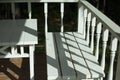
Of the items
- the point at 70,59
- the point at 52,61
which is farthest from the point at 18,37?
the point at 70,59

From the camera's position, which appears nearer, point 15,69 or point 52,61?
point 52,61

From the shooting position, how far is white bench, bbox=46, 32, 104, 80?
2.43 metres

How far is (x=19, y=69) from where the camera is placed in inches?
142

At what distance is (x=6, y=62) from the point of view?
12.6 ft

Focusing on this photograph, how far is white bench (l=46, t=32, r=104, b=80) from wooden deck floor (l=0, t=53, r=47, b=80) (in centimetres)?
53

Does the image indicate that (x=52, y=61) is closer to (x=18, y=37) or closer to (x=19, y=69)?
(x=18, y=37)

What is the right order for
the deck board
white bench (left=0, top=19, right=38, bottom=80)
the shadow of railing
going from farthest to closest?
1. the shadow of railing
2. white bench (left=0, top=19, right=38, bottom=80)
3. the deck board

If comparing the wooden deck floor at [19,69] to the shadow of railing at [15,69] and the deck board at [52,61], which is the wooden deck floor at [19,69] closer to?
the shadow of railing at [15,69]

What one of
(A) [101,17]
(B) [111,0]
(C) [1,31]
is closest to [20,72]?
(C) [1,31]

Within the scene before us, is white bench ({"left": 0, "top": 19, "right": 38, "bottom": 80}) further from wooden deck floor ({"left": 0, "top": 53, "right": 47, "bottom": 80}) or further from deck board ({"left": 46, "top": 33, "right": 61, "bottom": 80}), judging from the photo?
wooden deck floor ({"left": 0, "top": 53, "right": 47, "bottom": 80})

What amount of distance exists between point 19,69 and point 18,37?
3.34 feet

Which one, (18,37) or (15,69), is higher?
(18,37)

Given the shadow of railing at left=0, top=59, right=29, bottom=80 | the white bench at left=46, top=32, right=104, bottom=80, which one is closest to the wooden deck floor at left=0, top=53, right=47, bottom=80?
the shadow of railing at left=0, top=59, right=29, bottom=80

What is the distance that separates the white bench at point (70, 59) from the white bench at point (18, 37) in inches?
10.0
